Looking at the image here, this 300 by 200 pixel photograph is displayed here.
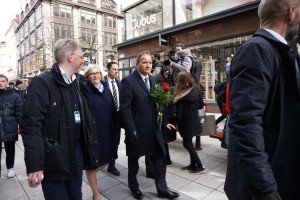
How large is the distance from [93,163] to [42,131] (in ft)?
2.36

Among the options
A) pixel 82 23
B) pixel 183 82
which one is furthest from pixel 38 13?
pixel 183 82

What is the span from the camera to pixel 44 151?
2.22 meters

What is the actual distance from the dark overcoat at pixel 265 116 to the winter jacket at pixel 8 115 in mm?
4447

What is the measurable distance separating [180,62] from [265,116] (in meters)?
4.35

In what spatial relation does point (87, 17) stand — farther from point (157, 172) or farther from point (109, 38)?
point (157, 172)

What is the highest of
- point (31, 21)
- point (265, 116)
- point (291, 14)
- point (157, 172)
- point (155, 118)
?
point (31, 21)

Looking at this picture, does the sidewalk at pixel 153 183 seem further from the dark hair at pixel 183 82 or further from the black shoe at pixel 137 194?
the dark hair at pixel 183 82

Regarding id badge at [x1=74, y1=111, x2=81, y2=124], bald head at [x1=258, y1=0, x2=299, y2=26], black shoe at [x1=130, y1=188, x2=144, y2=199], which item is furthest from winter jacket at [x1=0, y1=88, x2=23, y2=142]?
bald head at [x1=258, y1=0, x2=299, y2=26]

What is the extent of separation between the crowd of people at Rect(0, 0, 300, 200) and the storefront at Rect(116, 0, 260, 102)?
20.2 ft

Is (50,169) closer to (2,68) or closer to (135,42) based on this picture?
(135,42)

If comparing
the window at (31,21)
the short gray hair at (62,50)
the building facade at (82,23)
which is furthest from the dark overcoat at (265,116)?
the window at (31,21)

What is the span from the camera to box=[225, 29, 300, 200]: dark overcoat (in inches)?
52.1

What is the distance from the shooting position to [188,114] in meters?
4.48

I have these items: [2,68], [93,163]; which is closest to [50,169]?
[93,163]
